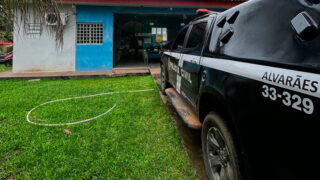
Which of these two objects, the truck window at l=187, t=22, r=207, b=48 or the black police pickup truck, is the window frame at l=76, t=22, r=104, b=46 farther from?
the black police pickup truck

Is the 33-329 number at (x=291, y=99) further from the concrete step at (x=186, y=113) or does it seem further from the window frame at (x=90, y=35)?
the window frame at (x=90, y=35)

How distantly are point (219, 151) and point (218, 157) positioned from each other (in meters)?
0.11

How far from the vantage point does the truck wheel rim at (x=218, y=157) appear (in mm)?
1715

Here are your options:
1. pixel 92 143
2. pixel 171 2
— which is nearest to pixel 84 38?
pixel 171 2

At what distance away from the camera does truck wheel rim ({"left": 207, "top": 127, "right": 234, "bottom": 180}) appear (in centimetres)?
171

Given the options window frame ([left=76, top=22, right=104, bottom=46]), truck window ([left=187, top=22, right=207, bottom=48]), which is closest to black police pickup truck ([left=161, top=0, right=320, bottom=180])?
truck window ([left=187, top=22, right=207, bottom=48])

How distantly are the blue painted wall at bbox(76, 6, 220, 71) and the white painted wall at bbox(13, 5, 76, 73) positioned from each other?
396mm

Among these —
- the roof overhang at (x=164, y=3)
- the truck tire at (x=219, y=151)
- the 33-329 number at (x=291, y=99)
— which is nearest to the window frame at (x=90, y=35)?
the roof overhang at (x=164, y=3)

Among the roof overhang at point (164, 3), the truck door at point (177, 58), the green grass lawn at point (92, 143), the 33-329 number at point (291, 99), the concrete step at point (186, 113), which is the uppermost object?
the roof overhang at point (164, 3)

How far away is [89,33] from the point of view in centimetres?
973

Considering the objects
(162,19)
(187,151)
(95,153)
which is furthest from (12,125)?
(162,19)

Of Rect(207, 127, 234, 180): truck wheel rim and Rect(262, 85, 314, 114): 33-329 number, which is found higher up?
Rect(262, 85, 314, 114): 33-329 number

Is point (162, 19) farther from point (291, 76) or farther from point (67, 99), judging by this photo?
point (291, 76)

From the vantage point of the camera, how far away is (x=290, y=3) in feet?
3.83
